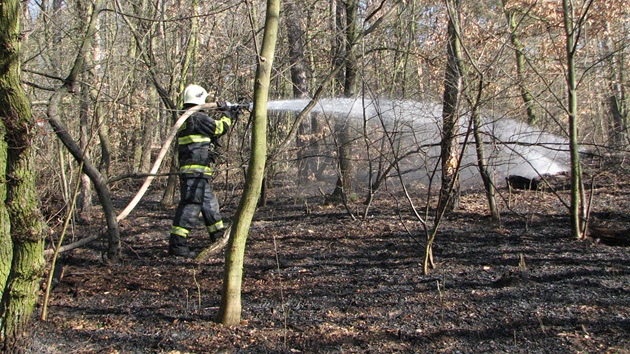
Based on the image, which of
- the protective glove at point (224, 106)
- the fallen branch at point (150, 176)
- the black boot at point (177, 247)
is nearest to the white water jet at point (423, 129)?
the protective glove at point (224, 106)

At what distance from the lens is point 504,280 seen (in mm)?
3961

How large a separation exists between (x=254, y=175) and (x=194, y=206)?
2.64 m

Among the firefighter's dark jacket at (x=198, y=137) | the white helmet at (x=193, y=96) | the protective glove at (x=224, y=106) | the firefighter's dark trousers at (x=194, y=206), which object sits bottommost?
the firefighter's dark trousers at (x=194, y=206)

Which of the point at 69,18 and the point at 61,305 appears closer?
the point at 61,305

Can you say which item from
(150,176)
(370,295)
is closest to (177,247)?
(150,176)

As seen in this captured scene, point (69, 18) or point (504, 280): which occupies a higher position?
point (69, 18)

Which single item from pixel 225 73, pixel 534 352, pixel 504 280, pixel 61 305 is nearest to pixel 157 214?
pixel 225 73

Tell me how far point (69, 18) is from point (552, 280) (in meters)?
6.94

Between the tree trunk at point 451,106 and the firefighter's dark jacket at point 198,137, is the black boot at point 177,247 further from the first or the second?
the tree trunk at point 451,106

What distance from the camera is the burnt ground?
3.21 metres

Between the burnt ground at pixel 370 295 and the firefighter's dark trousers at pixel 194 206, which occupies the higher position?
the firefighter's dark trousers at pixel 194 206

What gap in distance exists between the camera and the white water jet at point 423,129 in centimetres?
507

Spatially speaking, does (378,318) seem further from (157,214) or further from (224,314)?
(157,214)

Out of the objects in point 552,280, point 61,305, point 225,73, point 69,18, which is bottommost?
point 61,305
